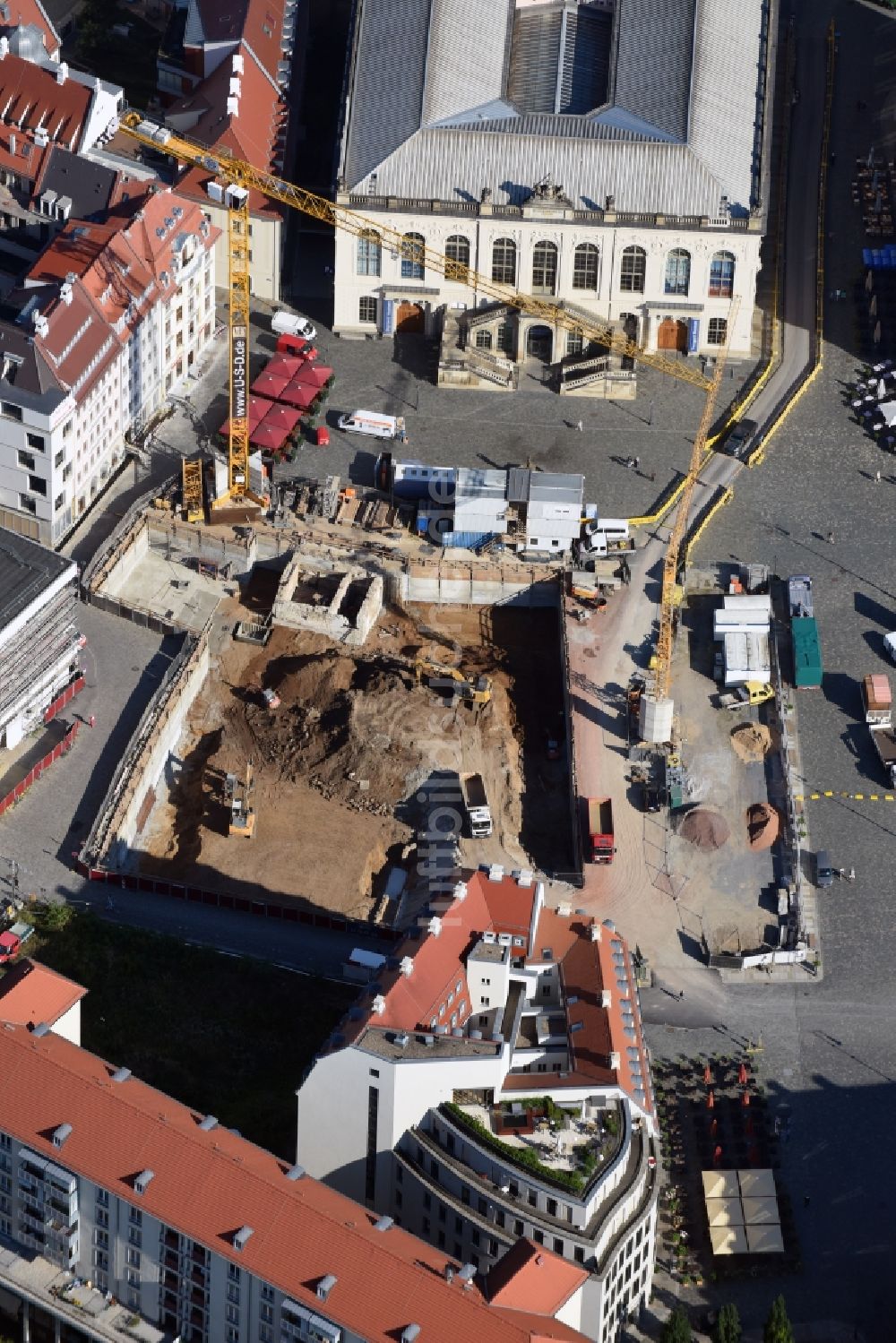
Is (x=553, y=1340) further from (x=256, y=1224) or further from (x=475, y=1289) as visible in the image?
(x=256, y=1224)

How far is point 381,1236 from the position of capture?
199875 millimetres

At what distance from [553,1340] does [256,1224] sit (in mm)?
19550

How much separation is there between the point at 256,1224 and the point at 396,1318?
10876mm

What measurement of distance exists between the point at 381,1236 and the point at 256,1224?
771 centimetres

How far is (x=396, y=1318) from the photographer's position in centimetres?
19550

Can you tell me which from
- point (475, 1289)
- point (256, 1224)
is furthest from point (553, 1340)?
point (256, 1224)

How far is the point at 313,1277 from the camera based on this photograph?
19750 centimetres

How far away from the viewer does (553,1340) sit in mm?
195750

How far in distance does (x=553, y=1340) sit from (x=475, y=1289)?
5.88 m

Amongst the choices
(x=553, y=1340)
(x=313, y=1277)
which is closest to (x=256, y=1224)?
(x=313, y=1277)

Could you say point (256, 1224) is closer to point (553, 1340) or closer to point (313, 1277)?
point (313, 1277)

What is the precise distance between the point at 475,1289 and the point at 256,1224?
45.9 ft

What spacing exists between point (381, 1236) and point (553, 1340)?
12467mm
